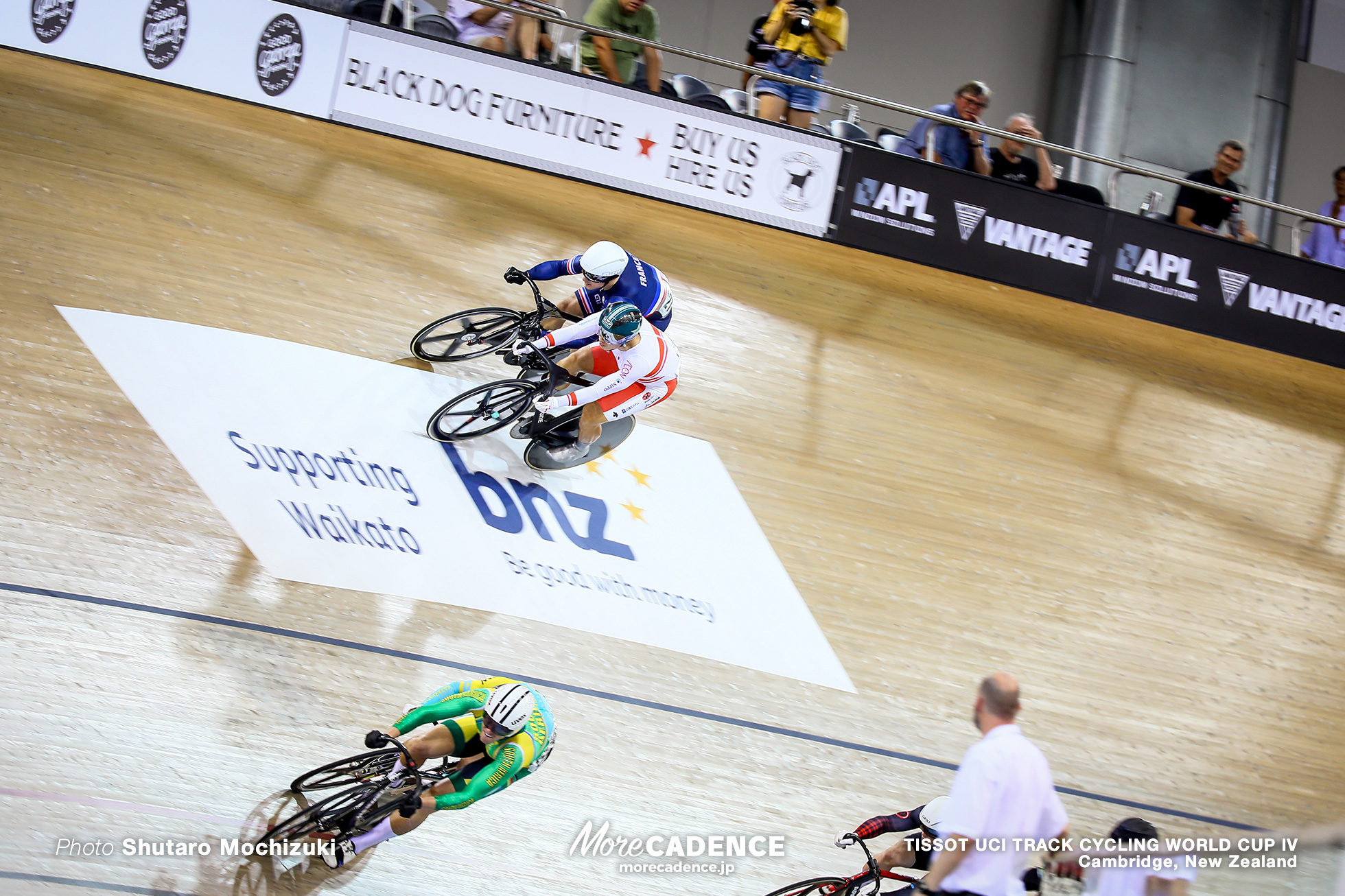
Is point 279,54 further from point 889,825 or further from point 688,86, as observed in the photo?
point 889,825

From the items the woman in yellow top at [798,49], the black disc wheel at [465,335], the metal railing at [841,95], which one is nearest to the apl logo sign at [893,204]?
the metal railing at [841,95]

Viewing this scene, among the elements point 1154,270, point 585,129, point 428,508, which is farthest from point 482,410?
point 1154,270

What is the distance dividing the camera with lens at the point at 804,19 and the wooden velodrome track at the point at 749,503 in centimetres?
142

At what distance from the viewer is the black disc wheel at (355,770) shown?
398 centimetres

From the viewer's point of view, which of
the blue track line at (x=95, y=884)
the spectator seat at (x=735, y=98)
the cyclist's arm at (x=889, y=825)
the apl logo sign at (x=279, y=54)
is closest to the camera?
the blue track line at (x=95, y=884)

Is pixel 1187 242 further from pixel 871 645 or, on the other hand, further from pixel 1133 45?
pixel 871 645

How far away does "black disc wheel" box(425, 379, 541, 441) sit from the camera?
5.00m

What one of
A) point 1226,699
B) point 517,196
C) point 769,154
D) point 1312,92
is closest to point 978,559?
point 1226,699

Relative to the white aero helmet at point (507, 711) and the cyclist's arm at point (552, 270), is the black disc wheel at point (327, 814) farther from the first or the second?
the cyclist's arm at point (552, 270)

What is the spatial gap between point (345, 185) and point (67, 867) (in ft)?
13.0

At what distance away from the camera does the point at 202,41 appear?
604cm

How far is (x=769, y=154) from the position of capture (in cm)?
676

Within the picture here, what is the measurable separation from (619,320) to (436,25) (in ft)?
10.2

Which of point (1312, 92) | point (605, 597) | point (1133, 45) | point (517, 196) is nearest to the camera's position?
point (605, 597)
